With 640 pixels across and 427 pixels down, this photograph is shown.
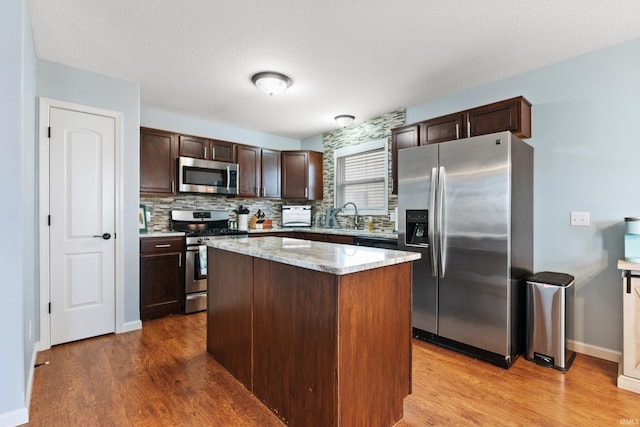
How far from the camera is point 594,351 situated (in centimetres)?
264

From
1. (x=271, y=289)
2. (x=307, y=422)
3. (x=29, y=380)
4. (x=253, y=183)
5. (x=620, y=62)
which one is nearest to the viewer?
(x=307, y=422)

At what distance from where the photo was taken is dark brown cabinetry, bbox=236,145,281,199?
4707mm

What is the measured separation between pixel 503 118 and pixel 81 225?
158 inches

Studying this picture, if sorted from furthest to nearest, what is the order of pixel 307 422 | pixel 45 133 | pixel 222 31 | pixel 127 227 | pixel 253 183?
pixel 253 183
pixel 127 227
pixel 45 133
pixel 222 31
pixel 307 422

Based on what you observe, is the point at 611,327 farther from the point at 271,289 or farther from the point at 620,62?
the point at 271,289

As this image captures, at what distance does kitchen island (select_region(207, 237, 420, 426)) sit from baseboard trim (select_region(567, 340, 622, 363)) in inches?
75.6

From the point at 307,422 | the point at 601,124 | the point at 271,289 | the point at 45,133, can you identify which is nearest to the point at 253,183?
the point at 45,133

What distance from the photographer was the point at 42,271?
276cm

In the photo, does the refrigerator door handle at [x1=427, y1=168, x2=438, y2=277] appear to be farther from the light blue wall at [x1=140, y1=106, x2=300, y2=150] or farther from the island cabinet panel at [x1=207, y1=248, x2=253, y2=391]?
the light blue wall at [x1=140, y1=106, x2=300, y2=150]

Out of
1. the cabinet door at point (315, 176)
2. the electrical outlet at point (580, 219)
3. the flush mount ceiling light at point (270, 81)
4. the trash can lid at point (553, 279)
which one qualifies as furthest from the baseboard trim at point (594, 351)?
the cabinet door at point (315, 176)

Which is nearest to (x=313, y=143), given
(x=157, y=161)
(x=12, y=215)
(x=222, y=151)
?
(x=222, y=151)

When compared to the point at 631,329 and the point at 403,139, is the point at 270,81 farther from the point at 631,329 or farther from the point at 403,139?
the point at 631,329

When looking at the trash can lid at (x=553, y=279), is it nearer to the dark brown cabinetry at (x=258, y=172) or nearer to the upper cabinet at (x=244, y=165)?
the upper cabinet at (x=244, y=165)

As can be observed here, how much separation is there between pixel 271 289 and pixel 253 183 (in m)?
3.19
